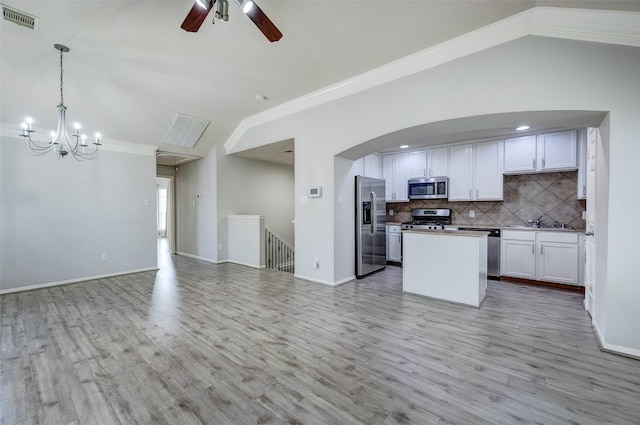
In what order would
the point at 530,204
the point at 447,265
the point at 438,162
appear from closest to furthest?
1. the point at 447,265
2. the point at 530,204
3. the point at 438,162

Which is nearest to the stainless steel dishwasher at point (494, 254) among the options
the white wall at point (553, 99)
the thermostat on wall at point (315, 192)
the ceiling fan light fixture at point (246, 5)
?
the white wall at point (553, 99)

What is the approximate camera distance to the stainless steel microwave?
5582 mm

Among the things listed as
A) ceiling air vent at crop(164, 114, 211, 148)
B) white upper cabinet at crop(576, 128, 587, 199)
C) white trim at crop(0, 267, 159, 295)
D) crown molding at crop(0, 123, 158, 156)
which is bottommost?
white trim at crop(0, 267, 159, 295)

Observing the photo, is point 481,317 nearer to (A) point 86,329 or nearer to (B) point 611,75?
(B) point 611,75

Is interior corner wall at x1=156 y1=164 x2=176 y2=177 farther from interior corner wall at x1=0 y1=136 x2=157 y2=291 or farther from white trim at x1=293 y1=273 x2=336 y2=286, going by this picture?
white trim at x1=293 y1=273 x2=336 y2=286

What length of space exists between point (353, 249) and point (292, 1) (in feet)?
11.9

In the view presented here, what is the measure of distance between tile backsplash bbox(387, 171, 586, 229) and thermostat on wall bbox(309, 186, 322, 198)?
10.2 feet

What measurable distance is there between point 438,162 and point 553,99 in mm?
3213

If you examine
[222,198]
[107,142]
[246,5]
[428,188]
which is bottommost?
[222,198]

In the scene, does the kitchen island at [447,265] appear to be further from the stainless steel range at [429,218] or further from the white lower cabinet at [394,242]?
the white lower cabinet at [394,242]

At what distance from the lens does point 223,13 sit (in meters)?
1.95

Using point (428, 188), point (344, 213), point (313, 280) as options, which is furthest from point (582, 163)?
point (313, 280)

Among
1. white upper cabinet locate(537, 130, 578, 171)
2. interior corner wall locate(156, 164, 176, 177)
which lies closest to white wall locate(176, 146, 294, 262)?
interior corner wall locate(156, 164, 176, 177)

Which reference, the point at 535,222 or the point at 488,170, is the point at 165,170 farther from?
the point at 535,222
